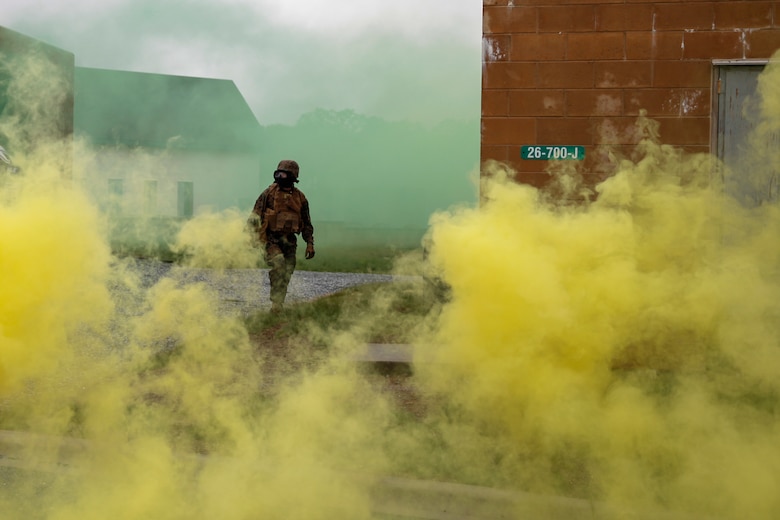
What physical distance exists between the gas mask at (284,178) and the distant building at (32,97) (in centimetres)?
226

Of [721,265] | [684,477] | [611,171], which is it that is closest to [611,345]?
[684,477]

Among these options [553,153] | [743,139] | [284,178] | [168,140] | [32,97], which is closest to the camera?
[743,139]

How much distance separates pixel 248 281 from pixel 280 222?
4799 mm

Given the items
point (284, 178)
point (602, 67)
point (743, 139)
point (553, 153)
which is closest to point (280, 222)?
point (284, 178)

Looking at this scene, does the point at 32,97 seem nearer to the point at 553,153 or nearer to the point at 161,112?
the point at 553,153

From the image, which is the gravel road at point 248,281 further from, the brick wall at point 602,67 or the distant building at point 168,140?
the distant building at point 168,140

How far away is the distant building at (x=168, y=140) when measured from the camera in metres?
23.7

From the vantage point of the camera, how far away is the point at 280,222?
8617 mm

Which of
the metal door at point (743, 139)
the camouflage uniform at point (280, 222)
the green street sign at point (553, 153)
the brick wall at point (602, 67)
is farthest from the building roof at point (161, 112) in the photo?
the metal door at point (743, 139)

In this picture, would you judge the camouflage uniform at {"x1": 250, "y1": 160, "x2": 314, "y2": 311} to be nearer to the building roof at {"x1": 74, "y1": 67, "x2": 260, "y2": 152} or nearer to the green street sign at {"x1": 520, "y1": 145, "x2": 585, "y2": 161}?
the green street sign at {"x1": 520, "y1": 145, "x2": 585, "y2": 161}

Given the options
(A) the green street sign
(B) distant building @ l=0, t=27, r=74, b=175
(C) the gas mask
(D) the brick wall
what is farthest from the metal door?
(B) distant building @ l=0, t=27, r=74, b=175

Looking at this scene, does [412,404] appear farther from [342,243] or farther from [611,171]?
[342,243]

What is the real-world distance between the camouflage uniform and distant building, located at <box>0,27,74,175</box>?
7.36 feet

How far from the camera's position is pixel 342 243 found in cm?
2142
